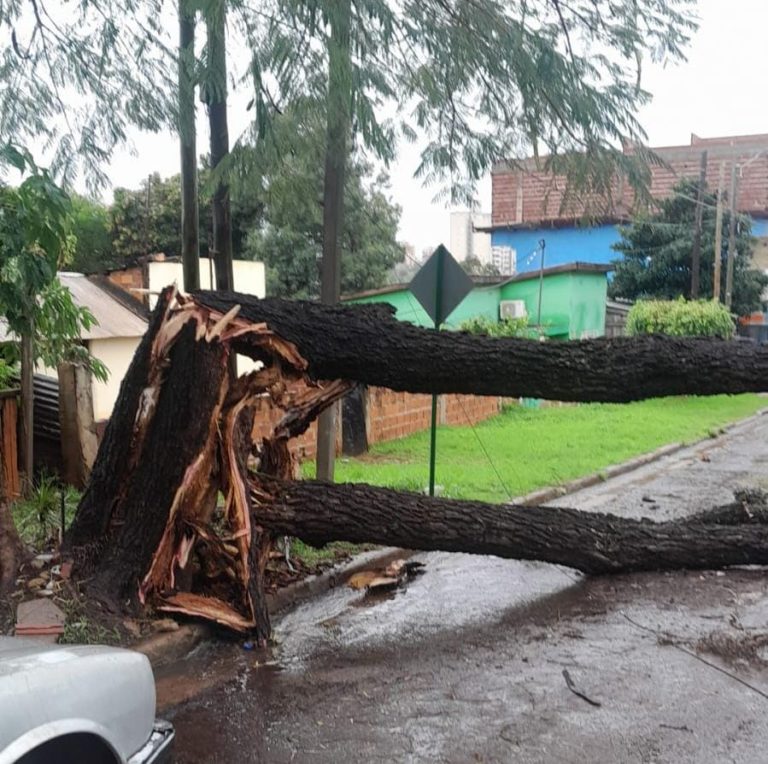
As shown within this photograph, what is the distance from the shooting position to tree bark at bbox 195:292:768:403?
20.7 ft

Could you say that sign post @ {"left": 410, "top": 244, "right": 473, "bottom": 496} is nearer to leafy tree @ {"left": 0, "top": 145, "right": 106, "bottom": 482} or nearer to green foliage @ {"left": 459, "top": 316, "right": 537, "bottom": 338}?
leafy tree @ {"left": 0, "top": 145, "right": 106, "bottom": 482}

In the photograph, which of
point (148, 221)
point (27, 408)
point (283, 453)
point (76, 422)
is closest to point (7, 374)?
point (27, 408)

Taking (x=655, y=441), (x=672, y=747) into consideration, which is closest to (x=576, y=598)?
(x=672, y=747)

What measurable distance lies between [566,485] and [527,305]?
12732 millimetres

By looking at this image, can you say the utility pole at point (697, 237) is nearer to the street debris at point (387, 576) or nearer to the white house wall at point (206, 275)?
the white house wall at point (206, 275)

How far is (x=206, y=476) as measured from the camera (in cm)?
582

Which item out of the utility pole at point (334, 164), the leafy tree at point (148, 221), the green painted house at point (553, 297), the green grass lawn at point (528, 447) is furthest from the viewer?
the leafy tree at point (148, 221)

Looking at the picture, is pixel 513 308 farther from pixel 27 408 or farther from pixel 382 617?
pixel 382 617

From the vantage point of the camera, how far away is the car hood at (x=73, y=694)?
2.40 m

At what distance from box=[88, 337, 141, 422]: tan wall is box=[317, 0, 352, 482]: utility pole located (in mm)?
7498

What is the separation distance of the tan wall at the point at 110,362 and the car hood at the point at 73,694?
12.7 m

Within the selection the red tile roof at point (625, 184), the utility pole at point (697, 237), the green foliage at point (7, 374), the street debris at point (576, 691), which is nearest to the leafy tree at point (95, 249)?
the red tile roof at point (625, 184)

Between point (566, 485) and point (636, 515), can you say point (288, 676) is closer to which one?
point (636, 515)

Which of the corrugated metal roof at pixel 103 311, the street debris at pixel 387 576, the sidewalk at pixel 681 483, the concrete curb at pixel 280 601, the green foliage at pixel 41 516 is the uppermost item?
the corrugated metal roof at pixel 103 311
